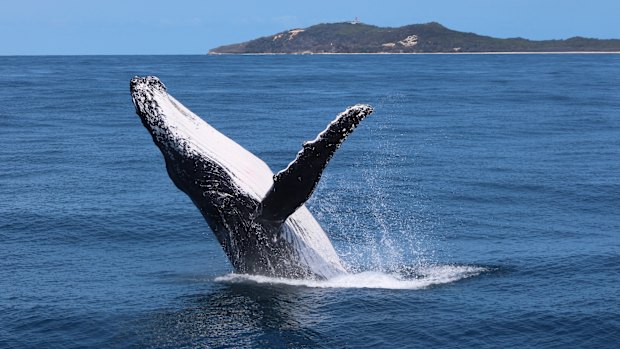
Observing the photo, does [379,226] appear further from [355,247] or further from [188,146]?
[188,146]

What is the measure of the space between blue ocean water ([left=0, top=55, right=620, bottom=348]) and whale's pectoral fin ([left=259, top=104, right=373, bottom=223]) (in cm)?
199

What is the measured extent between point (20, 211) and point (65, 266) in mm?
5696

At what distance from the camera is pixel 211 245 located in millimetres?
19656

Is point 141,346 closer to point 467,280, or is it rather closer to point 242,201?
point 242,201

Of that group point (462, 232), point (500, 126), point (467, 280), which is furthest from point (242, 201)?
point (500, 126)

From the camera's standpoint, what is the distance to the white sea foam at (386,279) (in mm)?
15109

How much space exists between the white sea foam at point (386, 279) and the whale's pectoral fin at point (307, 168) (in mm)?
1923

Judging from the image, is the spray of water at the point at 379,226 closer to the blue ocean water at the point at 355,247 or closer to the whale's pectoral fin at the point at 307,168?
the blue ocean water at the point at 355,247

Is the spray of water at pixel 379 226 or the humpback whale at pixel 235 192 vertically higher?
the humpback whale at pixel 235 192

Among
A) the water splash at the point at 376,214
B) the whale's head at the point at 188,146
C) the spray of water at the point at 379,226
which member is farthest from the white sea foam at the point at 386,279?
the whale's head at the point at 188,146

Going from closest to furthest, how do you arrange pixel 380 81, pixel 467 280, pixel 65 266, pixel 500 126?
pixel 467 280 < pixel 65 266 < pixel 500 126 < pixel 380 81

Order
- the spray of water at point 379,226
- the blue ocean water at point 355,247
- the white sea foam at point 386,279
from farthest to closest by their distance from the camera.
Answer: the spray of water at point 379,226 → the white sea foam at point 386,279 → the blue ocean water at point 355,247

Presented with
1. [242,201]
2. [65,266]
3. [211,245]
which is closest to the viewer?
[242,201]

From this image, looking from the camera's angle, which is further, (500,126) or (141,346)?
(500,126)
